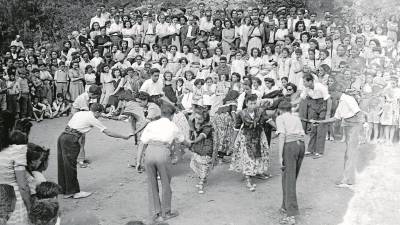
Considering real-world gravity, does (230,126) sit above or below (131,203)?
above

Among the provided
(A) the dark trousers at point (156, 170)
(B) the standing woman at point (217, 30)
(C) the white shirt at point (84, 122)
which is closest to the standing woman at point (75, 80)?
(B) the standing woman at point (217, 30)

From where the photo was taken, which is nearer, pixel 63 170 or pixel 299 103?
pixel 63 170

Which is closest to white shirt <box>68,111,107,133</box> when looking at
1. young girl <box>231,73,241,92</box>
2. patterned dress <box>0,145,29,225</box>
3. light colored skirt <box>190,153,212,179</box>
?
light colored skirt <box>190,153,212,179</box>

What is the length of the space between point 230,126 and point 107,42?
806 centimetres

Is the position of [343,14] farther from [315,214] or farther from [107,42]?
[315,214]

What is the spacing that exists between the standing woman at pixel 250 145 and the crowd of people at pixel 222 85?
0.7 inches

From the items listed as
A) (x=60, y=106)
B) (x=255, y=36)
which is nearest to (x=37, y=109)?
(x=60, y=106)

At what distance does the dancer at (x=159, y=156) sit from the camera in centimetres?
746

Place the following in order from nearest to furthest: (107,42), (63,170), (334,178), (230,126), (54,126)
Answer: (63,170) → (334,178) → (230,126) → (54,126) → (107,42)

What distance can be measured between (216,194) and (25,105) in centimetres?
779

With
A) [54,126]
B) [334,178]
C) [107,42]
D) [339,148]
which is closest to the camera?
[334,178]

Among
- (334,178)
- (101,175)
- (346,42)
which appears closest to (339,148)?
(334,178)

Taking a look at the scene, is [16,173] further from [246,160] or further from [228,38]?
[228,38]

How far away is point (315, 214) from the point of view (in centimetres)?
812
